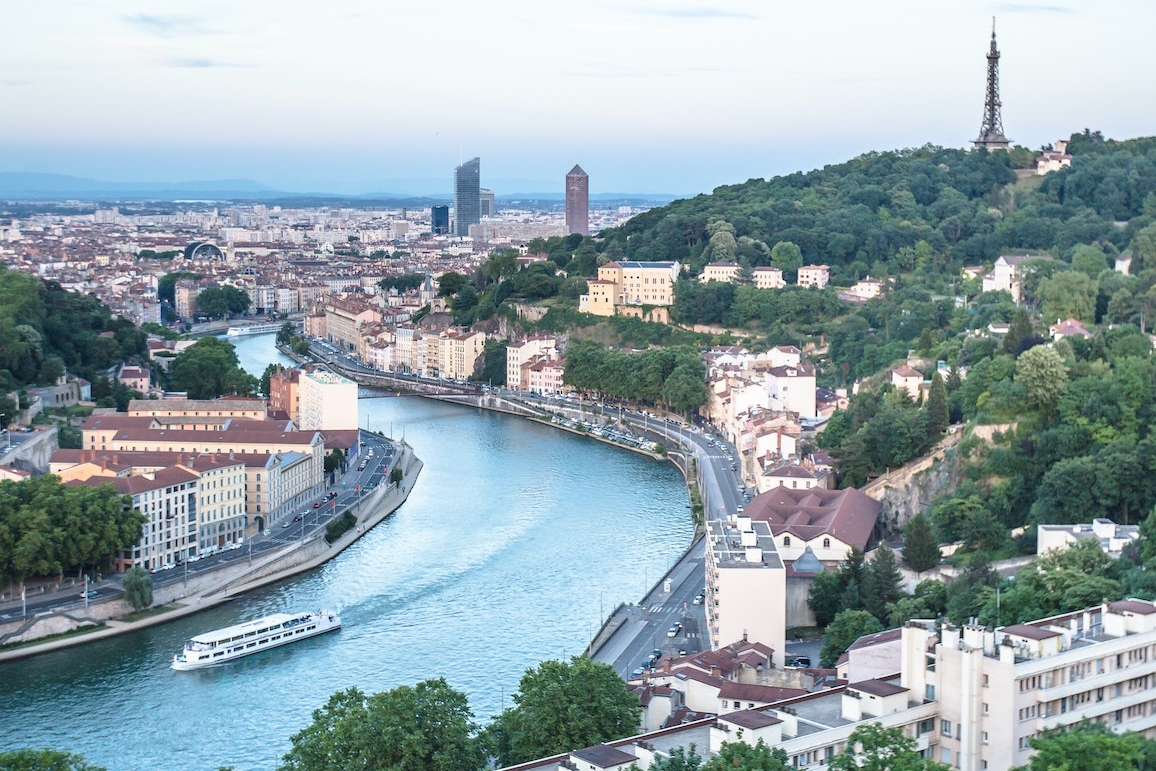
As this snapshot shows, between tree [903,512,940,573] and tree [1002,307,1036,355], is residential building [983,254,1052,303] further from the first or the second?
tree [903,512,940,573]

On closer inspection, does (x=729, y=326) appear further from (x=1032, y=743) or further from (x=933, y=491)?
(x=1032, y=743)

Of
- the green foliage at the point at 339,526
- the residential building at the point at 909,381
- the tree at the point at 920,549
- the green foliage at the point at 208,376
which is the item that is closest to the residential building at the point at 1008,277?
the residential building at the point at 909,381

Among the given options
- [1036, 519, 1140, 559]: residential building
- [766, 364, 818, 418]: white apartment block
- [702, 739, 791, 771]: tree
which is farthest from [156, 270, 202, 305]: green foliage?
[702, 739, 791, 771]: tree

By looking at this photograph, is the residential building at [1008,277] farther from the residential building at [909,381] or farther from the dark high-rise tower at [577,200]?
the dark high-rise tower at [577,200]

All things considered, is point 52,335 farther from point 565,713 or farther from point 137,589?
point 565,713

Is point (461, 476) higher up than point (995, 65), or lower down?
lower down

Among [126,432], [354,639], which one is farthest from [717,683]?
[126,432]
